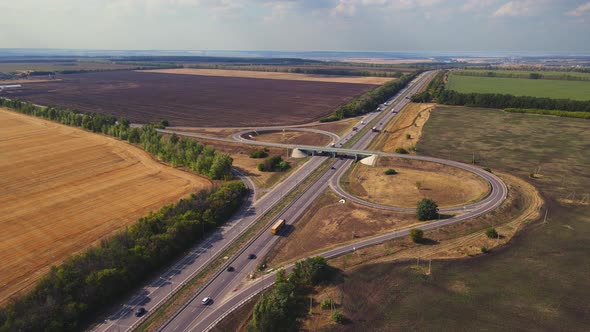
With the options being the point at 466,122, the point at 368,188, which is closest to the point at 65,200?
the point at 368,188

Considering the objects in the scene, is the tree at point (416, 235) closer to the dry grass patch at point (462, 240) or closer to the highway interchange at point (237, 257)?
the dry grass patch at point (462, 240)

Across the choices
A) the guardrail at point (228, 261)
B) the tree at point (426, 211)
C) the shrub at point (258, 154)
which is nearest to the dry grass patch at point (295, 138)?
the shrub at point (258, 154)

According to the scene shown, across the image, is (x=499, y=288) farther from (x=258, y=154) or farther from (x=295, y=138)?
(x=295, y=138)

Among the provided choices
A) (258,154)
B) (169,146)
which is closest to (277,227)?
(258,154)

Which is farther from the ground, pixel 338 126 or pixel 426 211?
pixel 338 126

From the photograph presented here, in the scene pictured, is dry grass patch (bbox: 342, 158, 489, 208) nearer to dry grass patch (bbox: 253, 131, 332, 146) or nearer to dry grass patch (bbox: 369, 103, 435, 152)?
dry grass patch (bbox: 369, 103, 435, 152)

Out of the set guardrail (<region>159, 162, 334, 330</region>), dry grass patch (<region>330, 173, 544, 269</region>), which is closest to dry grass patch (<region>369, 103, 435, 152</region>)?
dry grass patch (<region>330, 173, 544, 269</region>)
